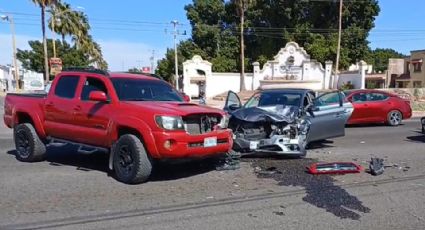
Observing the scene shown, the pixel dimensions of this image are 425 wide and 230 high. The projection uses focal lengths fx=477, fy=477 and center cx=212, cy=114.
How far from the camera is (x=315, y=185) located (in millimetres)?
7438

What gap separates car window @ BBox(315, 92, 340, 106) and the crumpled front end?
5.51ft

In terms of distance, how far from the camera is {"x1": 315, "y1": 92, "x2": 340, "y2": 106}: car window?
1120 centimetres

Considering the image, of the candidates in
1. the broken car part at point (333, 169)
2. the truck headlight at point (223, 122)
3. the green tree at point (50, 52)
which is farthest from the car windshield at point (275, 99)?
the green tree at point (50, 52)

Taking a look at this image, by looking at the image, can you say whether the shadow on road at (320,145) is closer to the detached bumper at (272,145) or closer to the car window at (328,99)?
the car window at (328,99)

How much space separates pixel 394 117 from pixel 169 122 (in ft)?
43.4

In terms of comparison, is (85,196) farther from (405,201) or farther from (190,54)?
(190,54)

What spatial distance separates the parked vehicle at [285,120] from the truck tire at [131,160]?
2643mm

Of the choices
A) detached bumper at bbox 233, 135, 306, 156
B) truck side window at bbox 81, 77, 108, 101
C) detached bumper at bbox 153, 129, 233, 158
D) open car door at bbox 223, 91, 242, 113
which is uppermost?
truck side window at bbox 81, 77, 108, 101

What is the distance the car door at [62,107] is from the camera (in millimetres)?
8633

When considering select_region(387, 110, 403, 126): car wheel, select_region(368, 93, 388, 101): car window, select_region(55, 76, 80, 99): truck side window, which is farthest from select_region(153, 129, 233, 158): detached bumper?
select_region(387, 110, 403, 126): car wheel

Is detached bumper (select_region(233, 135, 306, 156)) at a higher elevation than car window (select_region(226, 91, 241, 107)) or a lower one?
lower

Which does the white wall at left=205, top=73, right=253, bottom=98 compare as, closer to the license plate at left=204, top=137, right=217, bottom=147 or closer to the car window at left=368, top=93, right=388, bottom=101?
the car window at left=368, top=93, right=388, bottom=101

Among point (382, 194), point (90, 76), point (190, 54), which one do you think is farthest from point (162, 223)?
point (190, 54)

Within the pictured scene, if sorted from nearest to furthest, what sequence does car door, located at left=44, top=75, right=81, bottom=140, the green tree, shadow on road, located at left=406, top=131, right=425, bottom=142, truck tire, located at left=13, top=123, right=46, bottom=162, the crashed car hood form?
car door, located at left=44, top=75, right=81, bottom=140
truck tire, located at left=13, top=123, right=46, bottom=162
the crashed car hood
shadow on road, located at left=406, top=131, right=425, bottom=142
the green tree
